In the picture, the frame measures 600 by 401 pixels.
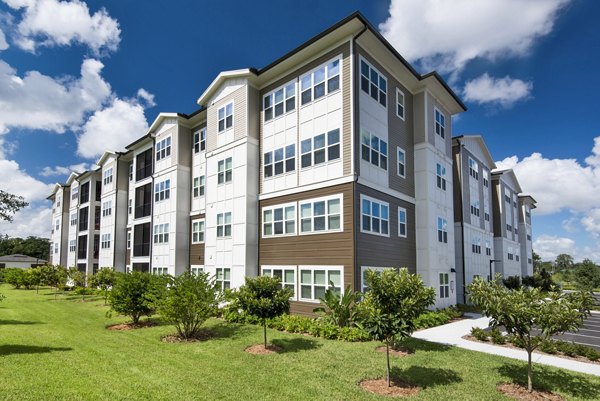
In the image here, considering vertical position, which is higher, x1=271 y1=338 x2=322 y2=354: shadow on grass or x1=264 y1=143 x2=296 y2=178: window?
x1=264 y1=143 x2=296 y2=178: window

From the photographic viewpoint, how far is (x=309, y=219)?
1788cm

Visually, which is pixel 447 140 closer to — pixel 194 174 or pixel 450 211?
pixel 450 211

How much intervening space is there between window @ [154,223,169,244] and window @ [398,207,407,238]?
17140mm

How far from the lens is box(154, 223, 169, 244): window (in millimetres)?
27384

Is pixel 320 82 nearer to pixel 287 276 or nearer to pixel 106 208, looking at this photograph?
pixel 287 276

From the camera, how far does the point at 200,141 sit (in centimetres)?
2714

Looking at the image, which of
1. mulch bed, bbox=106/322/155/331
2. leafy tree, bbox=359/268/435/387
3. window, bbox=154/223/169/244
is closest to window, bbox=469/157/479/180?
leafy tree, bbox=359/268/435/387

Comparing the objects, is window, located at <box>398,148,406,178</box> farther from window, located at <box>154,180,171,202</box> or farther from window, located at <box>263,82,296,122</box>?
window, located at <box>154,180,171,202</box>

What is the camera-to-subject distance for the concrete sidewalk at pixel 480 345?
1099 centimetres

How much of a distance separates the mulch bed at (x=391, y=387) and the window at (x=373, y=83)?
42.9 ft

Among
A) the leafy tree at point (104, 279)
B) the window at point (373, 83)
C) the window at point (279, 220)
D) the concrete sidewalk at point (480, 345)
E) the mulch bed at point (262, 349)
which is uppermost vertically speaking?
the window at point (373, 83)

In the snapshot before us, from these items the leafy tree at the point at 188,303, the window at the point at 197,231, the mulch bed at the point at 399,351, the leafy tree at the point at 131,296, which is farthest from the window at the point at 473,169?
the leafy tree at the point at 131,296

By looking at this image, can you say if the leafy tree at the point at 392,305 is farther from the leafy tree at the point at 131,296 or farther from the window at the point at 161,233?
the window at the point at 161,233

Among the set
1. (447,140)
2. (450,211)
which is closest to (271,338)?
(450,211)
